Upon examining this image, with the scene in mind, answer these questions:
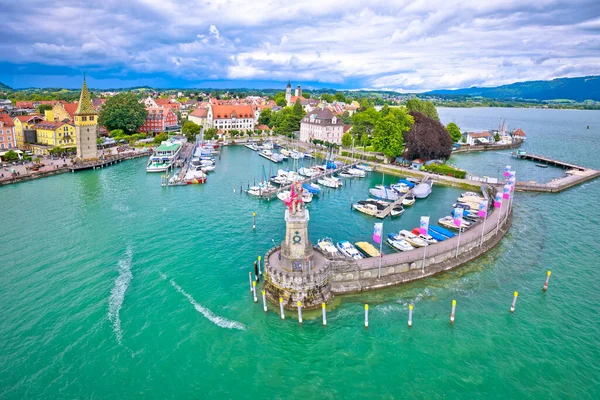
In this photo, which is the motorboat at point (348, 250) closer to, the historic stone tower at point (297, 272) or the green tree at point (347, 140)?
the historic stone tower at point (297, 272)

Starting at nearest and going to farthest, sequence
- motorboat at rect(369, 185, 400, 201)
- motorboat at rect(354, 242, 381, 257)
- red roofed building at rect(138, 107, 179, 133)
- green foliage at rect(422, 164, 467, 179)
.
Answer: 1. motorboat at rect(354, 242, 381, 257)
2. motorboat at rect(369, 185, 400, 201)
3. green foliage at rect(422, 164, 467, 179)
4. red roofed building at rect(138, 107, 179, 133)

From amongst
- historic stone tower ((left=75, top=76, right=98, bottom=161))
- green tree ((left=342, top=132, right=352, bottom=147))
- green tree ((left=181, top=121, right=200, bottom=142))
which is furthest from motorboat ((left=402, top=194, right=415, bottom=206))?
green tree ((left=181, top=121, right=200, bottom=142))

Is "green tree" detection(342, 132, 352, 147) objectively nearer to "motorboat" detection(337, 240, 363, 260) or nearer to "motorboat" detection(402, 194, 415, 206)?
"motorboat" detection(402, 194, 415, 206)

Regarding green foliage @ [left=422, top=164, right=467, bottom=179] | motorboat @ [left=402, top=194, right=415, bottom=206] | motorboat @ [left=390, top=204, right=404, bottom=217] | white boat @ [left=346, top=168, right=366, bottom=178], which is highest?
green foliage @ [left=422, top=164, right=467, bottom=179]

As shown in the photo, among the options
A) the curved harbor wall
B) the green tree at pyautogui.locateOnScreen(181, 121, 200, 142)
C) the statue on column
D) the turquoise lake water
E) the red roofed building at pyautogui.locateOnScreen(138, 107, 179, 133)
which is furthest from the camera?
the red roofed building at pyautogui.locateOnScreen(138, 107, 179, 133)

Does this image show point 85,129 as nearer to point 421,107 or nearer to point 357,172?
point 357,172

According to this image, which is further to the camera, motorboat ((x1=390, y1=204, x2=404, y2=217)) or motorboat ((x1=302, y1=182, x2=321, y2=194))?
motorboat ((x1=302, y1=182, x2=321, y2=194))
